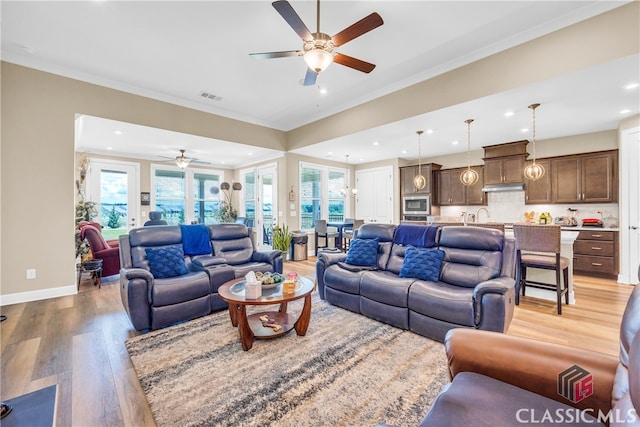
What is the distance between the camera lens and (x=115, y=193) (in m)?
7.05

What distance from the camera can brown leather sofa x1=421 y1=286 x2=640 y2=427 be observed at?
3.33ft

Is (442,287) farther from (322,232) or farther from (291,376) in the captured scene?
(322,232)

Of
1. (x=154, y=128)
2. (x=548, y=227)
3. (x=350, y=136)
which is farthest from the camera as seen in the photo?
(x=350, y=136)

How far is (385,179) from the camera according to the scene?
26.8ft

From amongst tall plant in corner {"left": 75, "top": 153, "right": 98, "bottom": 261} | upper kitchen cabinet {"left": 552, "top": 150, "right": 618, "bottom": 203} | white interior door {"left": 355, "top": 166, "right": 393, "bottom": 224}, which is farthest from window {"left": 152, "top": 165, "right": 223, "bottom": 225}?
upper kitchen cabinet {"left": 552, "top": 150, "right": 618, "bottom": 203}

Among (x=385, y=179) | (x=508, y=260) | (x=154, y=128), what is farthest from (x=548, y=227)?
(x=154, y=128)

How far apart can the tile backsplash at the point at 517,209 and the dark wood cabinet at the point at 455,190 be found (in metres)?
0.27

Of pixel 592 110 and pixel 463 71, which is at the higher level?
pixel 463 71

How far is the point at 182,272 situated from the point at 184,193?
19.4 ft

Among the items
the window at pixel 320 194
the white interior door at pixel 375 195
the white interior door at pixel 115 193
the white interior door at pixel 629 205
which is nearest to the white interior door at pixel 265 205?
the window at pixel 320 194

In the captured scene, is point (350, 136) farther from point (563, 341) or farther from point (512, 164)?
point (563, 341)

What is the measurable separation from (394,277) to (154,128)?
15.6 feet

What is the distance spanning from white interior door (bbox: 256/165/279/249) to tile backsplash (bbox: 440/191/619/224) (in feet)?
16.4

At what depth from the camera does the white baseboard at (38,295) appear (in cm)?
359
